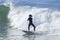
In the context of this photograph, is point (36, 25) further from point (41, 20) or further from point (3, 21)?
point (3, 21)

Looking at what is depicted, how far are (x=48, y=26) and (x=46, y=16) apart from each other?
11.3 ft

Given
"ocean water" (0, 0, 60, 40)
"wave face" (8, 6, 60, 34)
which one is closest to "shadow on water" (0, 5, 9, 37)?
"ocean water" (0, 0, 60, 40)

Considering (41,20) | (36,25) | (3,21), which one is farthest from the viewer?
(3,21)

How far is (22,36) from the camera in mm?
20625

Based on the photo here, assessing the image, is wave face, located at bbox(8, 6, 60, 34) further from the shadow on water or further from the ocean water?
the shadow on water

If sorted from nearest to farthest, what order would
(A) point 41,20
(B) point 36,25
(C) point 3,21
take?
(B) point 36,25 < (A) point 41,20 < (C) point 3,21

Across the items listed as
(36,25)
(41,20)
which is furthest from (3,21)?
(36,25)

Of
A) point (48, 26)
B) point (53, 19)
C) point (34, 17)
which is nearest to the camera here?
point (48, 26)

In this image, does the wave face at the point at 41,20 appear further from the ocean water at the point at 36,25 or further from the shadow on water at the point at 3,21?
the shadow on water at the point at 3,21

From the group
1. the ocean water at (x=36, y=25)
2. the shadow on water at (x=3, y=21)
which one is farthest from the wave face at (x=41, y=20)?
the shadow on water at (x=3, y=21)

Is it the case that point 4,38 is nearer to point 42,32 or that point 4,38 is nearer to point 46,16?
point 42,32

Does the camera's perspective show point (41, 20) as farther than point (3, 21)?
No

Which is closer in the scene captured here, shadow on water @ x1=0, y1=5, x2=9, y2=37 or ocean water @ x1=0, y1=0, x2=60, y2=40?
ocean water @ x1=0, y1=0, x2=60, y2=40

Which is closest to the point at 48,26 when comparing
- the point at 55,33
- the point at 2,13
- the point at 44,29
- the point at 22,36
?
the point at 44,29
